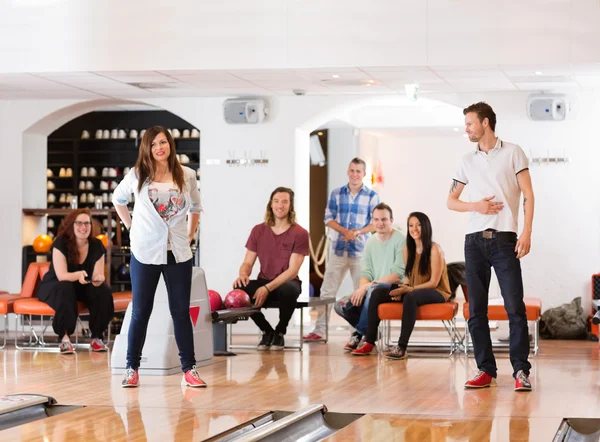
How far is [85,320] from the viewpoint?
9.97 meters

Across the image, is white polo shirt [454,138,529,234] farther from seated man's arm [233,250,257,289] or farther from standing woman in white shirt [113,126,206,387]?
seated man's arm [233,250,257,289]

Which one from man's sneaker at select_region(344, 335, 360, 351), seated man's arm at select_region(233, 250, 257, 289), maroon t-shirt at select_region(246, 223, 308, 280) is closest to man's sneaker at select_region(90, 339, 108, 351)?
seated man's arm at select_region(233, 250, 257, 289)

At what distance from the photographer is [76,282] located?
834 cm

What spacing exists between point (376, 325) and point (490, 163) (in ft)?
7.92

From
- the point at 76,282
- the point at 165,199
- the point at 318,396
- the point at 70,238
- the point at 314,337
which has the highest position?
the point at 165,199

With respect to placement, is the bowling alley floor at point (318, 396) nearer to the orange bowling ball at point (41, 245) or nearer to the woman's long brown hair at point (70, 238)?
the woman's long brown hair at point (70, 238)

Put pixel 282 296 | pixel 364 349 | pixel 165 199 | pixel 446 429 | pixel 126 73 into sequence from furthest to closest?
pixel 126 73, pixel 282 296, pixel 364 349, pixel 165 199, pixel 446 429

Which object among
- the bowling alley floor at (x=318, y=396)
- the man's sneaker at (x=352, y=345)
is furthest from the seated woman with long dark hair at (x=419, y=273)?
the bowling alley floor at (x=318, y=396)

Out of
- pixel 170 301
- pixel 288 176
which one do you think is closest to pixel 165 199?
pixel 170 301

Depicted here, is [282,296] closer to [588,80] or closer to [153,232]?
[153,232]

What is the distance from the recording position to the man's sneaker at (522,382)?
5781mm

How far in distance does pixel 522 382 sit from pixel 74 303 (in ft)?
12.9

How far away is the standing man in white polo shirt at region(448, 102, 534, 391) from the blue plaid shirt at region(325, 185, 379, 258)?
3319mm

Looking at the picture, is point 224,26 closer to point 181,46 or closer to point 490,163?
point 181,46
